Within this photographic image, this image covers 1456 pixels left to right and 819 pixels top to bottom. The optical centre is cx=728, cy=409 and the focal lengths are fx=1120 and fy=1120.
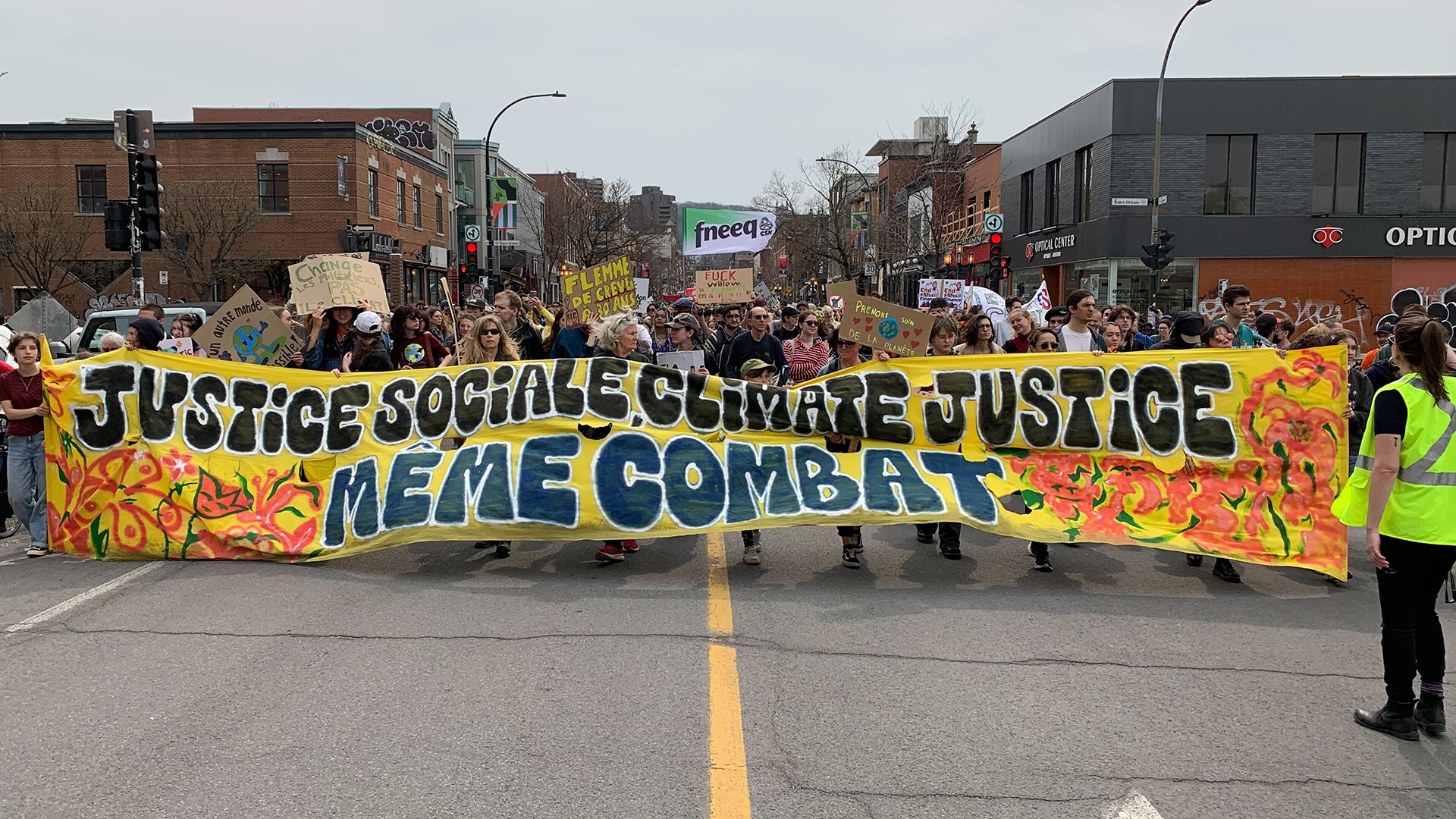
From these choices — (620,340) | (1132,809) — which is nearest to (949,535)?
(620,340)

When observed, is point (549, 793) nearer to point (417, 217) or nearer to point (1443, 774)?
point (1443, 774)

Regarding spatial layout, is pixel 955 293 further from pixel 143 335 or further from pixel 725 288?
pixel 143 335

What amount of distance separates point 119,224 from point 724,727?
52.0ft

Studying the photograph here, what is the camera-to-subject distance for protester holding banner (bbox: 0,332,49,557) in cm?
801

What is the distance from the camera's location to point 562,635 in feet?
19.3

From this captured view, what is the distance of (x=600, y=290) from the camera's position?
1352 centimetres

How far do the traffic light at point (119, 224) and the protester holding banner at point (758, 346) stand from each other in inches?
→ 445

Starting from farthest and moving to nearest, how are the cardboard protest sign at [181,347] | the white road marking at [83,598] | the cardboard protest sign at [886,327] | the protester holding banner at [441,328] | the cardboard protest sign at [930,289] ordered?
1. the cardboard protest sign at [930,289]
2. the protester holding banner at [441,328]
3. the cardboard protest sign at [181,347]
4. the cardboard protest sign at [886,327]
5. the white road marking at [83,598]

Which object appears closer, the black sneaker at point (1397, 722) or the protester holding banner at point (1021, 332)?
the black sneaker at point (1397, 722)

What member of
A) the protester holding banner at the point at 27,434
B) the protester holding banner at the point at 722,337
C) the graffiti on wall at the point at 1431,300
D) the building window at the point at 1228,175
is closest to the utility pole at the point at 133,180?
the protester holding banner at the point at 722,337

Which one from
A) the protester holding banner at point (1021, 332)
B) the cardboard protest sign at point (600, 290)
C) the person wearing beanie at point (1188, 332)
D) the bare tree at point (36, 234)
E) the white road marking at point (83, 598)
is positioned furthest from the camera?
the bare tree at point (36, 234)

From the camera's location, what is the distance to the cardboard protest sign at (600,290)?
44.0ft

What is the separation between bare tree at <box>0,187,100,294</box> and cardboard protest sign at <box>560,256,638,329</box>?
26889 mm

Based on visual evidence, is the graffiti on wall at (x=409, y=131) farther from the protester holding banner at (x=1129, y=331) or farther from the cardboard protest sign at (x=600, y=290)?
the protester holding banner at (x=1129, y=331)
